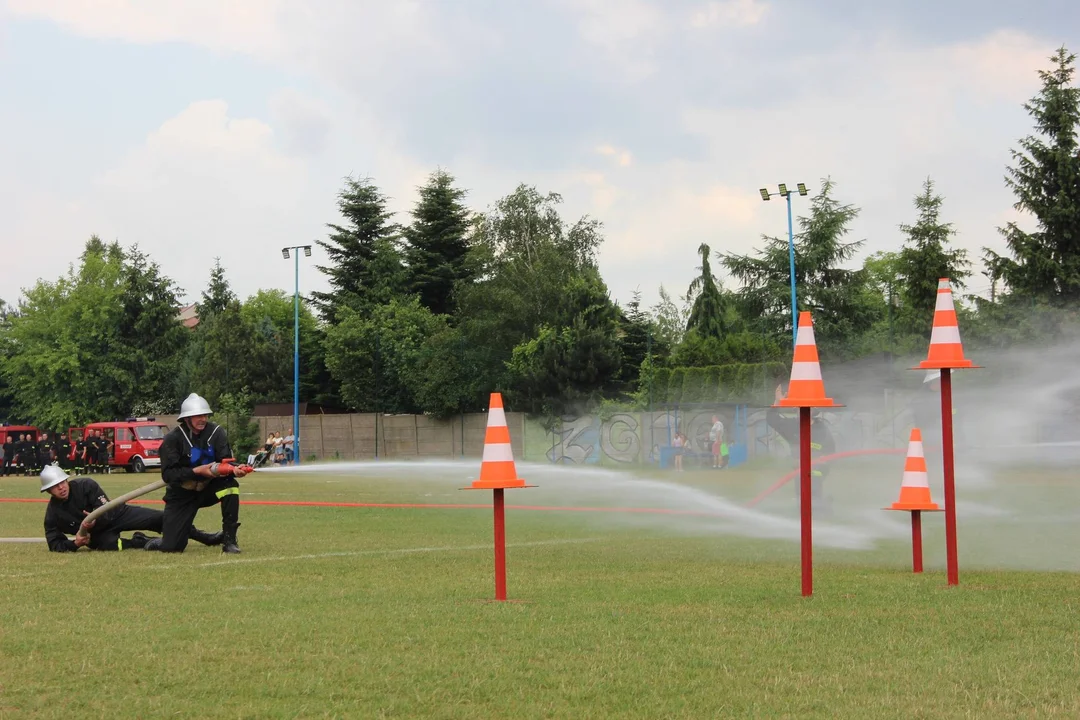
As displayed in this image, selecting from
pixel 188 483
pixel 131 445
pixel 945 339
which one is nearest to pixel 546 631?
pixel 945 339

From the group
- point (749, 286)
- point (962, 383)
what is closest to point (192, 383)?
point (749, 286)

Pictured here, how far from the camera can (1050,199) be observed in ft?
141

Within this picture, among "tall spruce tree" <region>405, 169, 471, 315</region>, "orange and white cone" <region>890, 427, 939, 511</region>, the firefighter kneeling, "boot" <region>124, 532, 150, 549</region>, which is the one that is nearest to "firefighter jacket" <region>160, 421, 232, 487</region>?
the firefighter kneeling

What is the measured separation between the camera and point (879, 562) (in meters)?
11.5

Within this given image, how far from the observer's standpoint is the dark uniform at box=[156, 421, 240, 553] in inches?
487

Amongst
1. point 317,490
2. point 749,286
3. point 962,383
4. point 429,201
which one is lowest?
point 317,490

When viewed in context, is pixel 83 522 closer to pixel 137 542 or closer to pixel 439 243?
pixel 137 542

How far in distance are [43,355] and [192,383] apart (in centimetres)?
943

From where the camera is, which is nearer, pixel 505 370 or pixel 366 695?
pixel 366 695

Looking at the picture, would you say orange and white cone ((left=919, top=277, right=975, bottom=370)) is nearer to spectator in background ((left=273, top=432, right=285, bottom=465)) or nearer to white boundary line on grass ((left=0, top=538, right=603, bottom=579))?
white boundary line on grass ((left=0, top=538, right=603, bottom=579))

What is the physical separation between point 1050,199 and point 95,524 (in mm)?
39312

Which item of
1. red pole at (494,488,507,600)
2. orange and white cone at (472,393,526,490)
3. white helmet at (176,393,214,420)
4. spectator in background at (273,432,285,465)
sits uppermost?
white helmet at (176,393,214,420)

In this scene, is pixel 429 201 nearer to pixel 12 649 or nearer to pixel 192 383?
pixel 192 383

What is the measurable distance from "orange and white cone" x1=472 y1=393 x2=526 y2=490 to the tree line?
94.9ft
